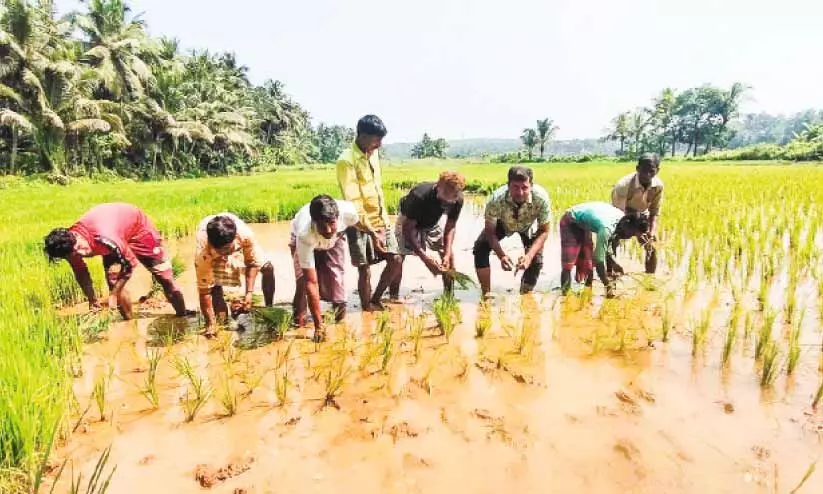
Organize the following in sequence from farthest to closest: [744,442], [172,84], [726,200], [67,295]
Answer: [172,84], [726,200], [67,295], [744,442]

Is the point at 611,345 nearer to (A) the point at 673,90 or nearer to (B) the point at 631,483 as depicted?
(B) the point at 631,483

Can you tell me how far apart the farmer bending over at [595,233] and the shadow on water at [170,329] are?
2841 mm

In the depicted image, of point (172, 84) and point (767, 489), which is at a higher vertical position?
point (172, 84)

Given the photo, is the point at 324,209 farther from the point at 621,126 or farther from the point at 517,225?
the point at 621,126

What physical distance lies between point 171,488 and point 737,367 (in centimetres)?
275

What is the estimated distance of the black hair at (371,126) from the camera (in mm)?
3520

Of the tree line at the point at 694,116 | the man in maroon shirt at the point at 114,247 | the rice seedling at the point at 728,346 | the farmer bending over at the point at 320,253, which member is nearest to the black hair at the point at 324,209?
the farmer bending over at the point at 320,253

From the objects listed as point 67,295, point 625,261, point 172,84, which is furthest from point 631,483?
point 172,84

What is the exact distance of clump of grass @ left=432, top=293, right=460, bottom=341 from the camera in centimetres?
332

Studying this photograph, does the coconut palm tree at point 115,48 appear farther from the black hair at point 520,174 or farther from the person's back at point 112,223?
the black hair at point 520,174

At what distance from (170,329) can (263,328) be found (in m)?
0.71

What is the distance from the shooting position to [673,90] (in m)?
51.3

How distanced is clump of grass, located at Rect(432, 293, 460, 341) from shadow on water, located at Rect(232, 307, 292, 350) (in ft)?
3.27

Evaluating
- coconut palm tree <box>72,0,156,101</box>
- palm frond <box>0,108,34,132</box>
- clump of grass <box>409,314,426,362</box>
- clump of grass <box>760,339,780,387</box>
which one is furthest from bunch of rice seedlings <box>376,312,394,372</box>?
coconut palm tree <box>72,0,156,101</box>
